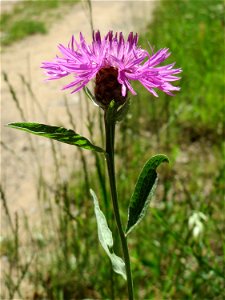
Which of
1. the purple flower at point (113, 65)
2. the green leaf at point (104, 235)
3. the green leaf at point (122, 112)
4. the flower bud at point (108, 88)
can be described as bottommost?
the green leaf at point (104, 235)

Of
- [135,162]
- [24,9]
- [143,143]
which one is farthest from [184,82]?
[24,9]

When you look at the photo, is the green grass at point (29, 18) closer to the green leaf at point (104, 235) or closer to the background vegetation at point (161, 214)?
the background vegetation at point (161, 214)

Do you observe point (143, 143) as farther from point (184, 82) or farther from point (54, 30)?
point (54, 30)

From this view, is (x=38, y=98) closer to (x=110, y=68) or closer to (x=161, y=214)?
(x=161, y=214)

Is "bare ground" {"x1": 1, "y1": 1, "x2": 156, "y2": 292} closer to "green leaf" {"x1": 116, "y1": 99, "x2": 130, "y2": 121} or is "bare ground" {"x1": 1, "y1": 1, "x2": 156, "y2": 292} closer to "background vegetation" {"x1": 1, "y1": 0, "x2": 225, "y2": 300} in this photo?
"background vegetation" {"x1": 1, "y1": 0, "x2": 225, "y2": 300}

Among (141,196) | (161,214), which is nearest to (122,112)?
(141,196)

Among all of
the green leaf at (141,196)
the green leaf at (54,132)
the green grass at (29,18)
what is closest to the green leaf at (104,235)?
the green leaf at (141,196)

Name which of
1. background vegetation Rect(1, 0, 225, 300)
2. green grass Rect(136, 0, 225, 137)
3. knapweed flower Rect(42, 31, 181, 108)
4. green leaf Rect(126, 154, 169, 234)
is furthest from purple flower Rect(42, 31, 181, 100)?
green grass Rect(136, 0, 225, 137)
